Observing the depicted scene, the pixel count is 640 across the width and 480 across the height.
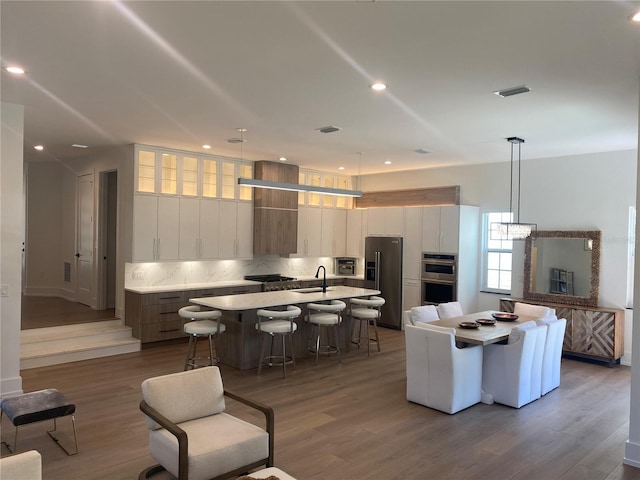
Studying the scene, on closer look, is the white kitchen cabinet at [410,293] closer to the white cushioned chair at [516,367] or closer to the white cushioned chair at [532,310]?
the white cushioned chair at [532,310]

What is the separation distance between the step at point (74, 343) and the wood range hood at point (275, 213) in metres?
2.66

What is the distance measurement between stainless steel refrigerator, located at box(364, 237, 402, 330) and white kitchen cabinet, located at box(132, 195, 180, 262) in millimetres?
3731

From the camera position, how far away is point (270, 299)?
237 inches

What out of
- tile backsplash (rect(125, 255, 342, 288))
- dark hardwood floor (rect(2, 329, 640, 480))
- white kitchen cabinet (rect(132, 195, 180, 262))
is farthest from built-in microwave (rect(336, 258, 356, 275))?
dark hardwood floor (rect(2, 329, 640, 480))

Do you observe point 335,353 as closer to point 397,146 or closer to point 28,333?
point 397,146

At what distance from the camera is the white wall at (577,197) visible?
6.64 metres

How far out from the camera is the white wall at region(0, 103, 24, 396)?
4.73 metres

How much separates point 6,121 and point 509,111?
5.13m

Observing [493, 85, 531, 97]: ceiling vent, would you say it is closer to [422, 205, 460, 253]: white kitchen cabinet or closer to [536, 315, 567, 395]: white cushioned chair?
[536, 315, 567, 395]: white cushioned chair

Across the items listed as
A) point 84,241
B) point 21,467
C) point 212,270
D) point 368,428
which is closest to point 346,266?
point 212,270

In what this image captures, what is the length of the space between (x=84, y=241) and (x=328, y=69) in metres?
6.84

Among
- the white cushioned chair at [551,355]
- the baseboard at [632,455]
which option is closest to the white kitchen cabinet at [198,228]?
the white cushioned chair at [551,355]

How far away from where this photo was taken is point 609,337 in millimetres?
6430

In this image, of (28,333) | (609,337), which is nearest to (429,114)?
(609,337)
